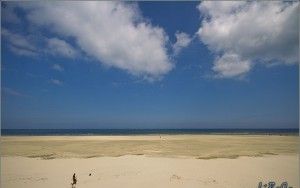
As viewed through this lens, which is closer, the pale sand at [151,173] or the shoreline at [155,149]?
the pale sand at [151,173]

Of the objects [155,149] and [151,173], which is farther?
[155,149]

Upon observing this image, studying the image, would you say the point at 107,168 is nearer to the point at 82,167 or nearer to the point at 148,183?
the point at 82,167

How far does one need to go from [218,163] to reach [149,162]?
5.00m

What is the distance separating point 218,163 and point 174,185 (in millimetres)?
7758

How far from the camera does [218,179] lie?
17281mm

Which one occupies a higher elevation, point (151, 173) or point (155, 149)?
point (155, 149)

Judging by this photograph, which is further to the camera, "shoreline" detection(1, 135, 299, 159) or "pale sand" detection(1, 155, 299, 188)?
"shoreline" detection(1, 135, 299, 159)

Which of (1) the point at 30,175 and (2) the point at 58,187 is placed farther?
(1) the point at 30,175

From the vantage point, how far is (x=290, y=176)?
18.1 meters

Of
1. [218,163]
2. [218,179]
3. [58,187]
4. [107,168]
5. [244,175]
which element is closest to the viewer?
[58,187]

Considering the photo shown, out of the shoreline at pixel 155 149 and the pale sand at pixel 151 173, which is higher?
the shoreline at pixel 155 149

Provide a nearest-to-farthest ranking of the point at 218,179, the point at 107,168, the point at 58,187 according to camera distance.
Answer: the point at 58,187 → the point at 218,179 → the point at 107,168

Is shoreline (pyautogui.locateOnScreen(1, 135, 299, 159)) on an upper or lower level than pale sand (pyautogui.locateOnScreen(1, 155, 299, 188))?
upper

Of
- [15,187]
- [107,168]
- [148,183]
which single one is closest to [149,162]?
[107,168]
